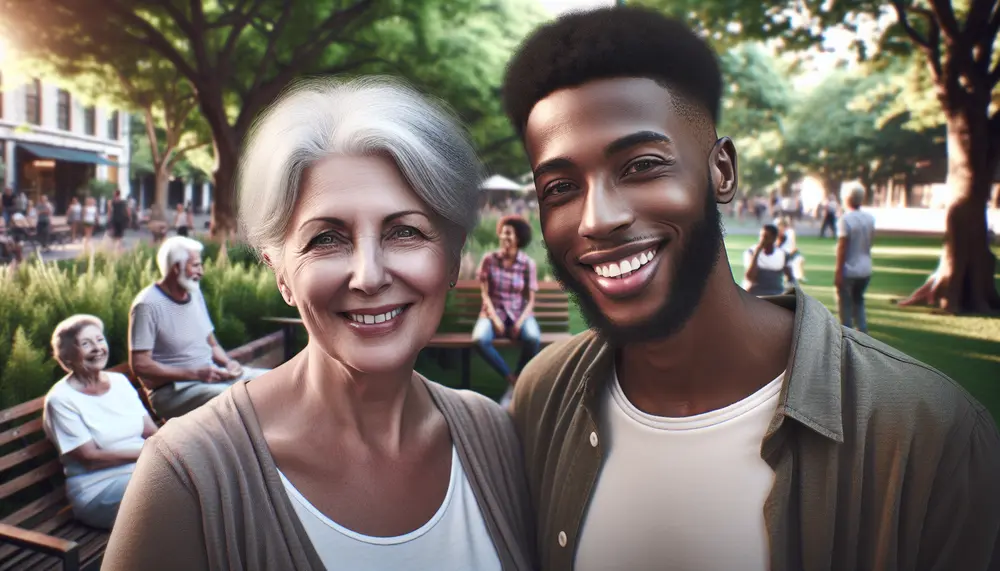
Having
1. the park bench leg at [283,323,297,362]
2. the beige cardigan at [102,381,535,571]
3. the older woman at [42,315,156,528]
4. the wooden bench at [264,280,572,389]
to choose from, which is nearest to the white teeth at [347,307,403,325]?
the beige cardigan at [102,381,535,571]

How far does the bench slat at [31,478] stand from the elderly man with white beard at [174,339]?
1.08 meters

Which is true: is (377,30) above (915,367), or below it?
above

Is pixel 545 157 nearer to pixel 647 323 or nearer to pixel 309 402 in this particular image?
pixel 647 323

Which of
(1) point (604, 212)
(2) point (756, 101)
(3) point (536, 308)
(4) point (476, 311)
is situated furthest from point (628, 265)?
(2) point (756, 101)

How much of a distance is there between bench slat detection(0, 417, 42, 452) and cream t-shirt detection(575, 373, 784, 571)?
320 centimetres

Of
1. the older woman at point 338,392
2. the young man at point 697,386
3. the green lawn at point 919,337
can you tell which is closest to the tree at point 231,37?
the green lawn at point 919,337

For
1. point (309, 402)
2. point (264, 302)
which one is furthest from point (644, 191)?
point (264, 302)

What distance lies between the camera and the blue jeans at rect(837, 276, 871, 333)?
30.5 feet

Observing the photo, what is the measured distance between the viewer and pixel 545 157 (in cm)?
182

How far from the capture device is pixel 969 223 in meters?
11.9

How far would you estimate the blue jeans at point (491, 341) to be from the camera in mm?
7359

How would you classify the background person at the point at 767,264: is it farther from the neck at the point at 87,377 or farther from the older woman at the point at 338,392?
the older woman at the point at 338,392

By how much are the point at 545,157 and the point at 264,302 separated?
21.7 ft

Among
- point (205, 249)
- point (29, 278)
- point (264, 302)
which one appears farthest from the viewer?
point (205, 249)
